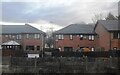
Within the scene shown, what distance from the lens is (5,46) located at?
5912 centimetres

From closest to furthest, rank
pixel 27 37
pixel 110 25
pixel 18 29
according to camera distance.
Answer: pixel 110 25 < pixel 27 37 < pixel 18 29

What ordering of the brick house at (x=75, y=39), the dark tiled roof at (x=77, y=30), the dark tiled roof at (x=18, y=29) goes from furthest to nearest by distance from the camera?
1. the dark tiled roof at (x=18, y=29)
2. the dark tiled roof at (x=77, y=30)
3. the brick house at (x=75, y=39)

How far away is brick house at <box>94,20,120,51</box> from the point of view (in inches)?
2045

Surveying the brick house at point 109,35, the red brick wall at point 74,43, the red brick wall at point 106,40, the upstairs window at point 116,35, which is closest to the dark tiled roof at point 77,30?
the red brick wall at point 74,43

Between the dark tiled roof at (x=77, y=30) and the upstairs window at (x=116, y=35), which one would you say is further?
the dark tiled roof at (x=77, y=30)

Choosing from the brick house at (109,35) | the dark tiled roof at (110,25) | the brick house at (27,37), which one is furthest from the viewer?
the brick house at (27,37)

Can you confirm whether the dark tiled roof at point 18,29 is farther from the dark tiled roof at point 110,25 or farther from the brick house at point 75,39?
the dark tiled roof at point 110,25

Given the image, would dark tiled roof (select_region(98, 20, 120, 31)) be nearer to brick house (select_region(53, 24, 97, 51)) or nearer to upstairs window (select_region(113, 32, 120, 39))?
upstairs window (select_region(113, 32, 120, 39))

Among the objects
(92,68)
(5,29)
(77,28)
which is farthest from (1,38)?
(92,68)

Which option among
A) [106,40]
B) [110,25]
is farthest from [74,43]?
[110,25]

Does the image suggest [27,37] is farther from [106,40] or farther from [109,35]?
[109,35]

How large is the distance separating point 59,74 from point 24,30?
35.7 m

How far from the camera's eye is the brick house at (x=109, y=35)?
5194cm

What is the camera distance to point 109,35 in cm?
5222
